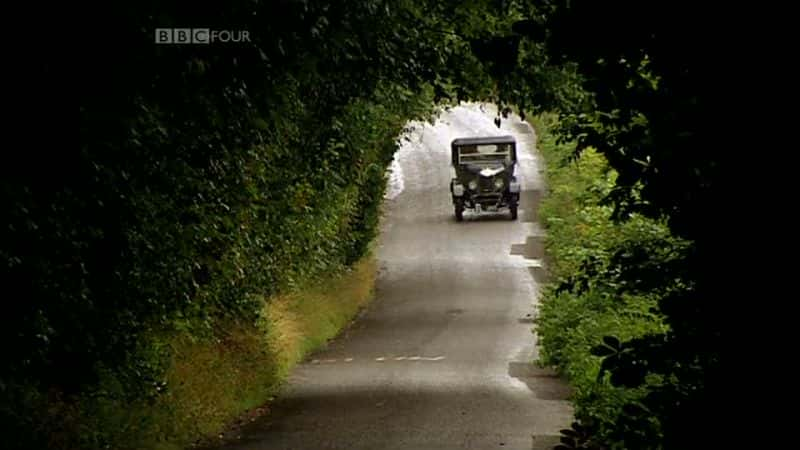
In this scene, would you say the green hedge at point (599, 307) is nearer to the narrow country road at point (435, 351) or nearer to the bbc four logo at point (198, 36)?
the narrow country road at point (435, 351)

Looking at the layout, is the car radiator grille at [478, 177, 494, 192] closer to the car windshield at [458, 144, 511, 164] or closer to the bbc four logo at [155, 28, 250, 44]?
the car windshield at [458, 144, 511, 164]

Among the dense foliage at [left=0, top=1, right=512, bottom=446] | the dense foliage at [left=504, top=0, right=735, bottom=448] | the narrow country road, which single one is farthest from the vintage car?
the dense foliage at [left=504, top=0, right=735, bottom=448]

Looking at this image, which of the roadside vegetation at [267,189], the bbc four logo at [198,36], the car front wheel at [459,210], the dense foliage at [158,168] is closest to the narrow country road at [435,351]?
the car front wheel at [459,210]

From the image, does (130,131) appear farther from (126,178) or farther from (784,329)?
(784,329)

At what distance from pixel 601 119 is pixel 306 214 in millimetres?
17594

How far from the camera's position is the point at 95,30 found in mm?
10492

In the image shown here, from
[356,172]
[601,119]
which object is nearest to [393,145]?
[356,172]

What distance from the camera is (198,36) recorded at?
11250 mm

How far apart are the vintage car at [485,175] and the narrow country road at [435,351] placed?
31.2 inches

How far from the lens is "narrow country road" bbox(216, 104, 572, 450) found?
17281 mm

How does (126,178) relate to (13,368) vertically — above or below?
above

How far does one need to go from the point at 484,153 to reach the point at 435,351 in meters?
22.9

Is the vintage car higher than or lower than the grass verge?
higher

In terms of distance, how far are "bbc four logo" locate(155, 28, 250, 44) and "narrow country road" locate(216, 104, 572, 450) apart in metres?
5.86
